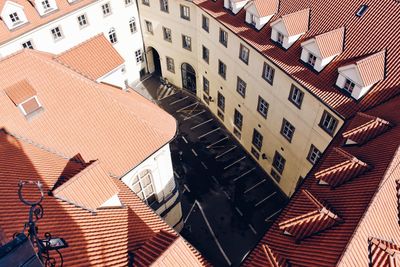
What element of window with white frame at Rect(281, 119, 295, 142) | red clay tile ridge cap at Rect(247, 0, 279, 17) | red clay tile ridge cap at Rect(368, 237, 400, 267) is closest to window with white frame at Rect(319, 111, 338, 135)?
window with white frame at Rect(281, 119, 295, 142)

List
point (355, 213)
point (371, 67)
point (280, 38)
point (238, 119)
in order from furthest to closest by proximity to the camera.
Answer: point (238, 119) < point (280, 38) < point (371, 67) < point (355, 213)

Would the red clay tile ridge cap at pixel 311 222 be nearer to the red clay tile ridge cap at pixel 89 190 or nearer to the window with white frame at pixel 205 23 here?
the red clay tile ridge cap at pixel 89 190

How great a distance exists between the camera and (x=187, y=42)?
1657 inches

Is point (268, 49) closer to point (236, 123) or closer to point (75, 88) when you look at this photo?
point (236, 123)

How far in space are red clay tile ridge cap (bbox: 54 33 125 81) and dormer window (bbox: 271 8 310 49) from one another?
1326 centimetres

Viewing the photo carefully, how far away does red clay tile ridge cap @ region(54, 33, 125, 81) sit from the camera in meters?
27.4

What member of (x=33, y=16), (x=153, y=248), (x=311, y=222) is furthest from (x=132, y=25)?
(x=311, y=222)

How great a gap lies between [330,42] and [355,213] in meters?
13.5

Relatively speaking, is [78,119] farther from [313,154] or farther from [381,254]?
[381,254]

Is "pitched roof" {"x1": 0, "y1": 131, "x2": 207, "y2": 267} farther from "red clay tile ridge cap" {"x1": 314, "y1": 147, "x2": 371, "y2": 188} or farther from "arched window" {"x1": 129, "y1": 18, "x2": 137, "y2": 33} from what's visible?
"arched window" {"x1": 129, "y1": 18, "x2": 137, "y2": 33}

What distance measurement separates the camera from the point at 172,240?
1802 centimetres

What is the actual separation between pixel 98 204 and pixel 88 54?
13310 mm

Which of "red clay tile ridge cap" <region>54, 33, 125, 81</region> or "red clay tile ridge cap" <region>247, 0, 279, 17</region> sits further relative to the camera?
"red clay tile ridge cap" <region>247, 0, 279, 17</region>

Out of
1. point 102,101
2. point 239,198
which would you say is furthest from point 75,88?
point 239,198
